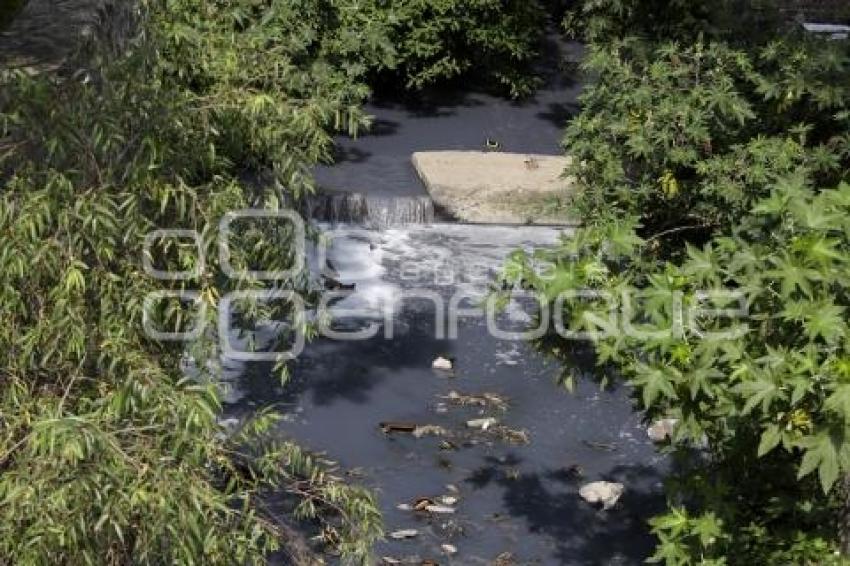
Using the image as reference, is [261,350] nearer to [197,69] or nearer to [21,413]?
[197,69]

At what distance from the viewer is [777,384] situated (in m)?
4.17

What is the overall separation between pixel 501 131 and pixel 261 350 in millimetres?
5302

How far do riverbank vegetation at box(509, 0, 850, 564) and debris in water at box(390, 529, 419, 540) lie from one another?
142cm

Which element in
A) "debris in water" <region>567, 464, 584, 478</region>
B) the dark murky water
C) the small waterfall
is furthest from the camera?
the small waterfall

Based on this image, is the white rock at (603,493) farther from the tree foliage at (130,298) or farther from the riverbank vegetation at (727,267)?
the tree foliage at (130,298)

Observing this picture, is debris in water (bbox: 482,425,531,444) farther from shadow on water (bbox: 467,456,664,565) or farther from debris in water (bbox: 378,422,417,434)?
debris in water (bbox: 378,422,417,434)

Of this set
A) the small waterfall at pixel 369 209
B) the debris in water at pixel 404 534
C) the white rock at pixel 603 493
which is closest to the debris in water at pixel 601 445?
the white rock at pixel 603 493

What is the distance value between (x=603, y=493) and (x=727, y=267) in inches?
128

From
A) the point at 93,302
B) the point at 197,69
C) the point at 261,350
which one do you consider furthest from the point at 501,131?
the point at 93,302

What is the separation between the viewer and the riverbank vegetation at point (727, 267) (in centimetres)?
A: 424

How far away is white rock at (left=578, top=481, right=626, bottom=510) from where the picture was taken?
25.3 ft

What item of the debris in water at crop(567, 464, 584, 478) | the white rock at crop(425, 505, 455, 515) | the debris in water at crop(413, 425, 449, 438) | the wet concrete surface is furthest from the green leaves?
the wet concrete surface

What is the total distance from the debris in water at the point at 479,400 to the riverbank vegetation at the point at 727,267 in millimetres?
2029

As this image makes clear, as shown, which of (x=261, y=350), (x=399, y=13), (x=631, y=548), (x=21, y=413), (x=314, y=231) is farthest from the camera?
(x=399, y=13)
